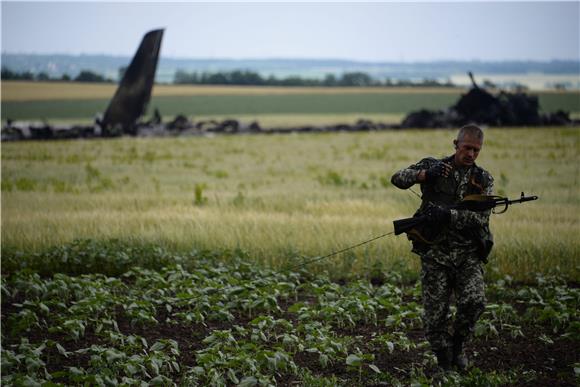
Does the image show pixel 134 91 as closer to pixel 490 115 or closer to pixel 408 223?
pixel 490 115

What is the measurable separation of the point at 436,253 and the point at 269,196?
13.1m

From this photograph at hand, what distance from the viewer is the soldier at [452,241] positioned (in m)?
8.09

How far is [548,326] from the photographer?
33.8 feet

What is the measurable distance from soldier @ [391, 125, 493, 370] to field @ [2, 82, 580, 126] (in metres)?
51.0

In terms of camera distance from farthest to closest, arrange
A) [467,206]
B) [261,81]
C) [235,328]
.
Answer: [261,81], [235,328], [467,206]

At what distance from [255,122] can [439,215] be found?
44.2 meters

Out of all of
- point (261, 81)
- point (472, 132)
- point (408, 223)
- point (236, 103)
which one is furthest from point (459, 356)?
point (261, 81)

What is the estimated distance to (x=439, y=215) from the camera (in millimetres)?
8000

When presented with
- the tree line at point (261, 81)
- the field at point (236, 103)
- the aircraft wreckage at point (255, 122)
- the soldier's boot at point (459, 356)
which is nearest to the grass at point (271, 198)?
the soldier's boot at point (459, 356)

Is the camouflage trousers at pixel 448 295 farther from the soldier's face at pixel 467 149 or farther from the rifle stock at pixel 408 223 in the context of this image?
the soldier's face at pixel 467 149

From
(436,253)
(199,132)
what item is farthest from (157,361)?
(199,132)

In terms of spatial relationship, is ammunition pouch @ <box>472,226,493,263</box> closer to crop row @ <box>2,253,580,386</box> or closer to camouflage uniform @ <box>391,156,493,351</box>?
camouflage uniform @ <box>391,156,493,351</box>

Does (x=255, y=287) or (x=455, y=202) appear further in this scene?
(x=255, y=287)

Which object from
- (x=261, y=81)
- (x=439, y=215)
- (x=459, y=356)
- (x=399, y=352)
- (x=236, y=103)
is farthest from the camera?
(x=261, y=81)
